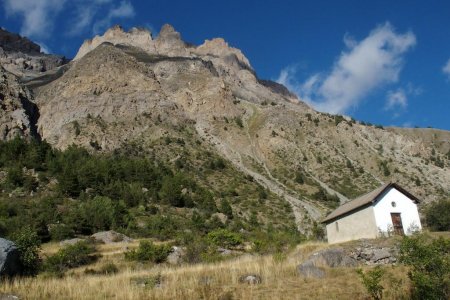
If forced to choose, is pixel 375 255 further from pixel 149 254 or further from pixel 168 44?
pixel 168 44

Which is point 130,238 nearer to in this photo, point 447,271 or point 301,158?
point 447,271

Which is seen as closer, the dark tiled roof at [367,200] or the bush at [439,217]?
the dark tiled roof at [367,200]

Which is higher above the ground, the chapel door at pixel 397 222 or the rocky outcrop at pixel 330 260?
the chapel door at pixel 397 222

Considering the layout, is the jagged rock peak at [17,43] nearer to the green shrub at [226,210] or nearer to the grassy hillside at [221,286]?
the green shrub at [226,210]

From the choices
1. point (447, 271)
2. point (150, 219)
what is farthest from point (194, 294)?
point (150, 219)

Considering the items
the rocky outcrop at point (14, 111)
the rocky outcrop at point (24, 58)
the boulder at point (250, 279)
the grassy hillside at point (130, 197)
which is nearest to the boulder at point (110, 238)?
the grassy hillside at point (130, 197)

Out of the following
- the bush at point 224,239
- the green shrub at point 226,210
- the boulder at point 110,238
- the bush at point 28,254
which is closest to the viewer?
the bush at point 28,254

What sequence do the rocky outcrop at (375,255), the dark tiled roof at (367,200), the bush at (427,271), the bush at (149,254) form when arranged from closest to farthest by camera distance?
the bush at (427,271) < the rocky outcrop at (375,255) < the bush at (149,254) < the dark tiled roof at (367,200)

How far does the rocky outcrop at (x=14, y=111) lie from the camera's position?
84750 mm

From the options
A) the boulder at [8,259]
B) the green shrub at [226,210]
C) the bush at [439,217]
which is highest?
the green shrub at [226,210]

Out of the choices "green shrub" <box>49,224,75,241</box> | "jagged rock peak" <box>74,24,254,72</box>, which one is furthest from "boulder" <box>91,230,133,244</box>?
"jagged rock peak" <box>74,24,254,72</box>

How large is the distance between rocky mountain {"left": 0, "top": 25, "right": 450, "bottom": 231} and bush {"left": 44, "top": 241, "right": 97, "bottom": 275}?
4123 centimetres

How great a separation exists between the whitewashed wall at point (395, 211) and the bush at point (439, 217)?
39.7ft

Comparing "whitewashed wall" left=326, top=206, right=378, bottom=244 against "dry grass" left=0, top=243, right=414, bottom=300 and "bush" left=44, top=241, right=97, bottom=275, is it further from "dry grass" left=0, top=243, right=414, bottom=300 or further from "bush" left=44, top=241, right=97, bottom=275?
"bush" left=44, top=241, right=97, bottom=275
